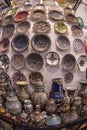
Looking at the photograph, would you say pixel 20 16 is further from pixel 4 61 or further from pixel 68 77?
pixel 68 77

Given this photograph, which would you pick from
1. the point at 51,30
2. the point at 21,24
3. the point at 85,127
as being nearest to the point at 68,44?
the point at 51,30

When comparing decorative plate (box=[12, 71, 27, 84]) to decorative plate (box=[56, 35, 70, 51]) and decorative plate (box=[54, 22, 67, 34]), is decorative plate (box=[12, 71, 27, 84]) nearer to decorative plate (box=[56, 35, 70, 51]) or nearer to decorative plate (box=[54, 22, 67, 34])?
decorative plate (box=[56, 35, 70, 51])

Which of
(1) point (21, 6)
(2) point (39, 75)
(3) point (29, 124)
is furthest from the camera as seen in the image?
(1) point (21, 6)

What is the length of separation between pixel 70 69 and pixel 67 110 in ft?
2.19

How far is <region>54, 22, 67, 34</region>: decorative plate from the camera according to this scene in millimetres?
5500

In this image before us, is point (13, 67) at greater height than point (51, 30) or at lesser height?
lesser

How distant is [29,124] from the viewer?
5059 mm

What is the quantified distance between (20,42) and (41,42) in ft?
1.07

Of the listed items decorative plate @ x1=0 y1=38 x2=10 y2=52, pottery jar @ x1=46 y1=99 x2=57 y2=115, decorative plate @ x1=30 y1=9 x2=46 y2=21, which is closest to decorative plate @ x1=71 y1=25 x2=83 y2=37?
decorative plate @ x1=30 y1=9 x2=46 y2=21

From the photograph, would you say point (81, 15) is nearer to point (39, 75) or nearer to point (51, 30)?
point (51, 30)

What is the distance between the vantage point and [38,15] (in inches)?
221

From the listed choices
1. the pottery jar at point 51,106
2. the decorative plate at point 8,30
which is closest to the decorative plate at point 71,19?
the decorative plate at point 8,30

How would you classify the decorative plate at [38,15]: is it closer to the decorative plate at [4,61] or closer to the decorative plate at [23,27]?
the decorative plate at [23,27]

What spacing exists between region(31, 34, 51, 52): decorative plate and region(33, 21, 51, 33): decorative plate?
3.2 inches
